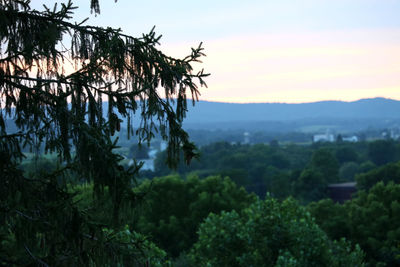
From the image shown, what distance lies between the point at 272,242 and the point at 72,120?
487 inches

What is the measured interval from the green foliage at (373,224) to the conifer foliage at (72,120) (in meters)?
24.9

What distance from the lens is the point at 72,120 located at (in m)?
6.17

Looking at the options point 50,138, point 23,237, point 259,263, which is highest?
point 50,138

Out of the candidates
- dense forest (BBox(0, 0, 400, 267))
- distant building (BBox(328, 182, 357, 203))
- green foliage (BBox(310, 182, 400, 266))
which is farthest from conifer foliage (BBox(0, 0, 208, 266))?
distant building (BBox(328, 182, 357, 203))

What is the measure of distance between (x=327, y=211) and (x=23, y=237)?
117ft

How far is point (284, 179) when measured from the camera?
80250 millimetres

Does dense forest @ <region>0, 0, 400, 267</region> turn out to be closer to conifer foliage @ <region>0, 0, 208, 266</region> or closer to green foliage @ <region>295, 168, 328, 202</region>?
conifer foliage @ <region>0, 0, 208, 266</region>

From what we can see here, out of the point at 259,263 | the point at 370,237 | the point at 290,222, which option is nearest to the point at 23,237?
the point at 259,263

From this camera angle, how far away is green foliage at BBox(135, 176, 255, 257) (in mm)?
36562

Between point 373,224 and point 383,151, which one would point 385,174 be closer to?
point 373,224

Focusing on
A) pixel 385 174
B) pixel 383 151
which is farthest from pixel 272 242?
pixel 383 151

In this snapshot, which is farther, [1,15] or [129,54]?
[129,54]

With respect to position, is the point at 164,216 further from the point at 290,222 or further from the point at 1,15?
the point at 1,15

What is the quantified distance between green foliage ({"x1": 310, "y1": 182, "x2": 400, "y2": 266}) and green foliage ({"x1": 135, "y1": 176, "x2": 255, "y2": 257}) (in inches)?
239
